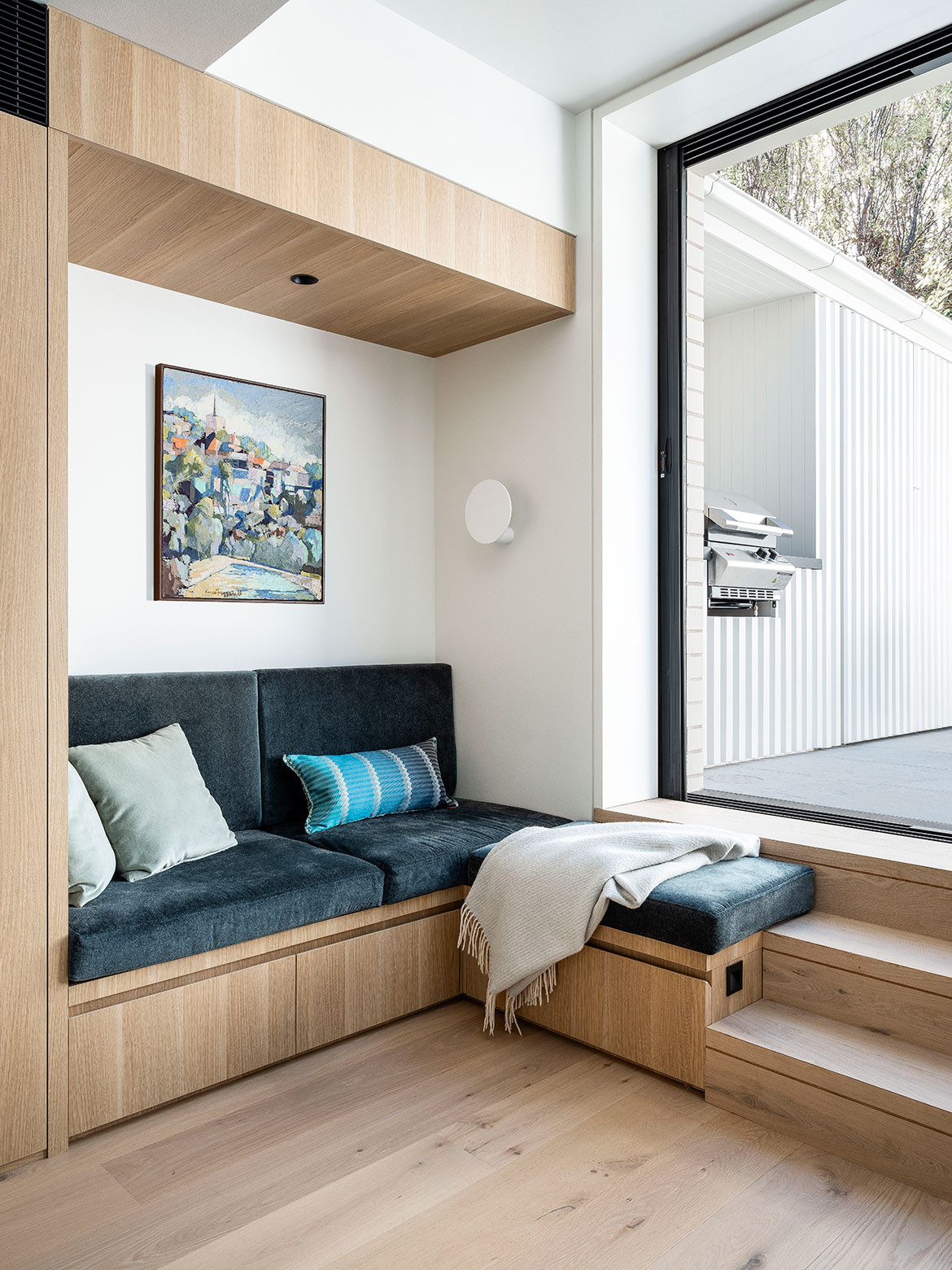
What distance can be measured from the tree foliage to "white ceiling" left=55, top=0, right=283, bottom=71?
2.03 m

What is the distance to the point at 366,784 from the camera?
3121 mm

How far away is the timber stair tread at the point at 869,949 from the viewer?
220 cm

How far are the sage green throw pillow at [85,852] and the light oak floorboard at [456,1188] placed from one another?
21.8 inches

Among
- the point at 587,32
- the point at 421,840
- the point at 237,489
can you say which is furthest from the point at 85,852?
the point at 587,32

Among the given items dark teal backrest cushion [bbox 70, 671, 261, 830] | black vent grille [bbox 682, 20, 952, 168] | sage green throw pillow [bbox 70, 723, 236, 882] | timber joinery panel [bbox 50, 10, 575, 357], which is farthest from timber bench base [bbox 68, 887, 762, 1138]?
black vent grille [bbox 682, 20, 952, 168]

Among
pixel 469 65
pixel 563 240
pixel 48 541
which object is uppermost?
pixel 469 65

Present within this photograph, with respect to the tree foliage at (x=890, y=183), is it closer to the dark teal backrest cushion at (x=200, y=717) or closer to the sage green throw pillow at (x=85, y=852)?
the dark teal backrest cushion at (x=200, y=717)

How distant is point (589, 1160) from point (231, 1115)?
0.86 meters

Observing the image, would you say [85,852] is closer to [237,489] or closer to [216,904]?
[216,904]

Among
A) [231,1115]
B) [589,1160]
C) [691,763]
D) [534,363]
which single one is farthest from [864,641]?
[231,1115]

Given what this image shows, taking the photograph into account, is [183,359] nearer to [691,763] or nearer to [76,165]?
[76,165]

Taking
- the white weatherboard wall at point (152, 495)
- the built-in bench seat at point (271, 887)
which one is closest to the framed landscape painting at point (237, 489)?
the white weatherboard wall at point (152, 495)

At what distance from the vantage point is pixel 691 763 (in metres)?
3.46

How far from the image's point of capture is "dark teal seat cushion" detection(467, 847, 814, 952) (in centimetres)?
226
